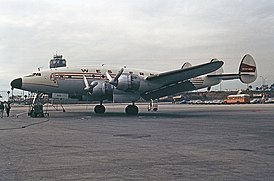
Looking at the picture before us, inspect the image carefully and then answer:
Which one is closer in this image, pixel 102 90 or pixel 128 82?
pixel 128 82

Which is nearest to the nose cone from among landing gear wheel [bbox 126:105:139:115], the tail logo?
landing gear wheel [bbox 126:105:139:115]

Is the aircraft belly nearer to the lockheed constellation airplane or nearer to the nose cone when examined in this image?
the lockheed constellation airplane

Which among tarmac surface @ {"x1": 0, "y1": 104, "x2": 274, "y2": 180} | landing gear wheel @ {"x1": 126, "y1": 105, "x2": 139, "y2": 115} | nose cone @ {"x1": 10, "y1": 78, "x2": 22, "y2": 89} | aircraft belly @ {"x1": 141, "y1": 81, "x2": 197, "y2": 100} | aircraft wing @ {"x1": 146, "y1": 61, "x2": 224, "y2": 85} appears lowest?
tarmac surface @ {"x1": 0, "y1": 104, "x2": 274, "y2": 180}

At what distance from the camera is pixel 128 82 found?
95.2 ft

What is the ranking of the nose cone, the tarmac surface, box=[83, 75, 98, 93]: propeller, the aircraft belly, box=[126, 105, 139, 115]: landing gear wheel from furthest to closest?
box=[126, 105, 139, 115]: landing gear wheel < the aircraft belly < the nose cone < box=[83, 75, 98, 93]: propeller < the tarmac surface

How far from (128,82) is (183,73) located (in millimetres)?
4063

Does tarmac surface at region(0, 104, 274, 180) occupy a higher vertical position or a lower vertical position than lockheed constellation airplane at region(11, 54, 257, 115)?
lower

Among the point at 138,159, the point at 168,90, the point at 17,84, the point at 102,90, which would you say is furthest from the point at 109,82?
the point at 138,159

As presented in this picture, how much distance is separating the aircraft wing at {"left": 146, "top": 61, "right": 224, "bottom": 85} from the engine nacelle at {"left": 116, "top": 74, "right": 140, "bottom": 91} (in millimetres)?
1050

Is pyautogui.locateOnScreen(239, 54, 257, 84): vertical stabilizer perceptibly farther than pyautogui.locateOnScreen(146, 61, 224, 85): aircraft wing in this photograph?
Yes

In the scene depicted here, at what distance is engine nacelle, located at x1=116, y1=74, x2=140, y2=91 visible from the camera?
1140 inches

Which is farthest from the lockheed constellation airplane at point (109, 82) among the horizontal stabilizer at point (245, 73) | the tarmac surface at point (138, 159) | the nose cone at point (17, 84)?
the tarmac surface at point (138, 159)

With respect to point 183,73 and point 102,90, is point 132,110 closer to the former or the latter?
point 102,90

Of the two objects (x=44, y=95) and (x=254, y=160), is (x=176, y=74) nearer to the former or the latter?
(x=44, y=95)
